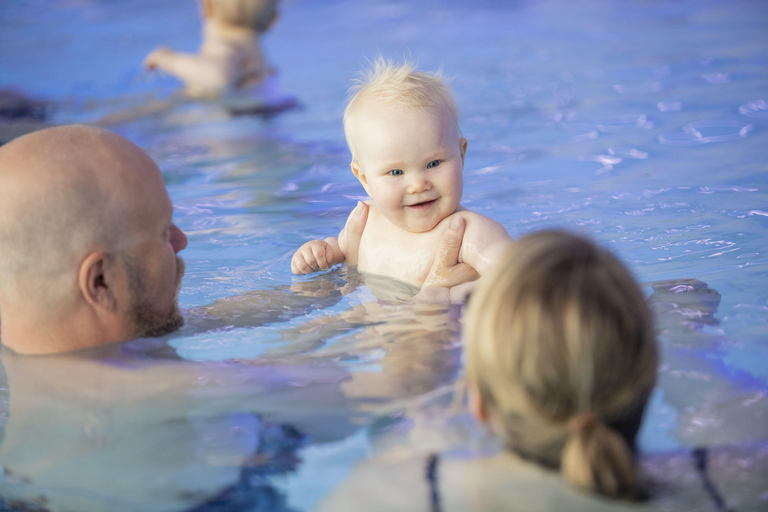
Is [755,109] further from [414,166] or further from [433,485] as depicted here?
[433,485]

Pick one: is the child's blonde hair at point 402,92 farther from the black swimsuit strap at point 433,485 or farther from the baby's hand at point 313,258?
the black swimsuit strap at point 433,485

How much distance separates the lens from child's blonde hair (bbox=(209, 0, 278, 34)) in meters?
6.55

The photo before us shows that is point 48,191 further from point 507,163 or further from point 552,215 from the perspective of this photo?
point 507,163

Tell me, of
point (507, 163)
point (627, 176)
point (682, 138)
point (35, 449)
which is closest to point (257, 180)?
point (507, 163)

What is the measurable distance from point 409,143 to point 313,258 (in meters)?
0.75

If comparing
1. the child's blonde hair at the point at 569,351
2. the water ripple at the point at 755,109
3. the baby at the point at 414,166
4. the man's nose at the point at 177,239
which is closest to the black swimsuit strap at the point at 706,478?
the child's blonde hair at the point at 569,351

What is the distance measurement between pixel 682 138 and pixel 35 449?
437 cm

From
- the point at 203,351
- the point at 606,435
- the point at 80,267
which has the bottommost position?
the point at 203,351

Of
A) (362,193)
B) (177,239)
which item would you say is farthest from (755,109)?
(177,239)

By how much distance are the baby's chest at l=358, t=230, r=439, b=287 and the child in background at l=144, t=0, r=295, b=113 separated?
3715mm

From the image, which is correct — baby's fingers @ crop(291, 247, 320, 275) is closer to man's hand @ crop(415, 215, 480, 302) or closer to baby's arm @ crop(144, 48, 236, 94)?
man's hand @ crop(415, 215, 480, 302)

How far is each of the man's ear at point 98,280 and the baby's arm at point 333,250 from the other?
1119 millimetres

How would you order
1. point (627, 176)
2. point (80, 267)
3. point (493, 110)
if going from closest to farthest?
point (80, 267) < point (627, 176) < point (493, 110)

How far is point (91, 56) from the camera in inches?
380
